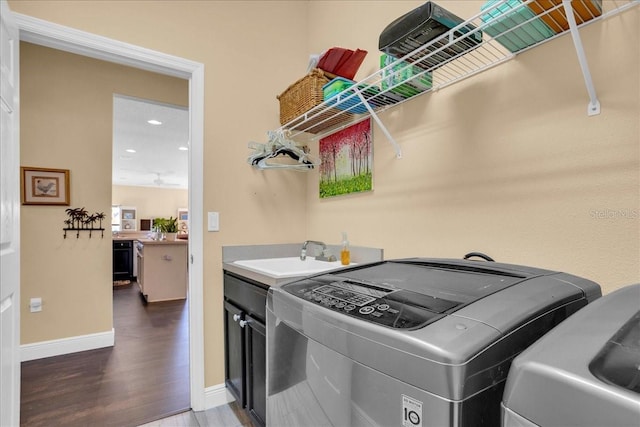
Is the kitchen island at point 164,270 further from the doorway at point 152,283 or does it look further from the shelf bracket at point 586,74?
the shelf bracket at point 586,74

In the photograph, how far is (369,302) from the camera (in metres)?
Answer: 0.70

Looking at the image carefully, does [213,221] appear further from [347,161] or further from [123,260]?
[123,260]

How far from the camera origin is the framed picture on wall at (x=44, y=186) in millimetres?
2764

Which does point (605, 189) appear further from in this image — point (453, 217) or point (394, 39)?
point (394, 39)

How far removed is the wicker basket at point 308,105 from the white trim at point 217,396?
169 centimetres

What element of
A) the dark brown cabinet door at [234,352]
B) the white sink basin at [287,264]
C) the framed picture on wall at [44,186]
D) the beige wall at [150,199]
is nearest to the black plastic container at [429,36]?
the white sink basin at [287,264]

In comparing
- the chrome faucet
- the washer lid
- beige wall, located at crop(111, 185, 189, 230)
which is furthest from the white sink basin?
beige wall, located at crop(111, 185, 189, 230)

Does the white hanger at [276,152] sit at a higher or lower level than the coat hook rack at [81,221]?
higher

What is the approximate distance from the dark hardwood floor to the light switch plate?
1111 millimetres

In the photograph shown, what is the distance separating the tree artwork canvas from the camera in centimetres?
180

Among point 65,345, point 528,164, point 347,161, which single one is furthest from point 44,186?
point 528,164

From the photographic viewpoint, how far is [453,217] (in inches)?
52.6

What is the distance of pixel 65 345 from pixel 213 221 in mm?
2092

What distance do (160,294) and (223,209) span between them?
3.47m
